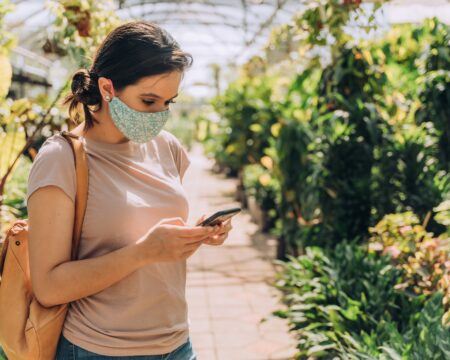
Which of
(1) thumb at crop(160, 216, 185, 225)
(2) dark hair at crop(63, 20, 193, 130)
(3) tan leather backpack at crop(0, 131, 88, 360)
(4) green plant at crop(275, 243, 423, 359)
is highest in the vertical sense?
(2) dark hair at crop(63, 20, 193, 130)

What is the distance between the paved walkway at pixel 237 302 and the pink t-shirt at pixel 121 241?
2.10 meters

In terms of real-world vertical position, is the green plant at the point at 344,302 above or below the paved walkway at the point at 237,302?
above

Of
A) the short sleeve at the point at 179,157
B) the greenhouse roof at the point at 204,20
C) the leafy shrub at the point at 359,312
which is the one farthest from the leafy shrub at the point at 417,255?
the greenhouse roof at the point at 204,20

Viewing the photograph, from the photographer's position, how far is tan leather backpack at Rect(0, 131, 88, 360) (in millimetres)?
1230

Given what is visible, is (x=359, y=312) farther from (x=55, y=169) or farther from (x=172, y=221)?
(x=55, y=169)

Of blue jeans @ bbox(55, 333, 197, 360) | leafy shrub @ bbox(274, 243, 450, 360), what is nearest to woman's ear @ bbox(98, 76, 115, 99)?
blue jeans @ bbox(55, 333, 197, 360)

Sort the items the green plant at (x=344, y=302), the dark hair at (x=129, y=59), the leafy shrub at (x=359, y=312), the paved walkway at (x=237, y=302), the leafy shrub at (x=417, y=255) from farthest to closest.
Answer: the paved walkway at (x=237, y=302) → the leafy shrub at (x=417, y=255) → the green plant at (x=344, y=302) → the leafy shrub at (x=359, y=312) → the dark hair at (x=129, y=59)

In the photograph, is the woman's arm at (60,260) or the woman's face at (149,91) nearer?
the woman's arm at (60,260)

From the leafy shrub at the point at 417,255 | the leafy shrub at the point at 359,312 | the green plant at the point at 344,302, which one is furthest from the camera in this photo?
the leafy shrub at the point at 417,255

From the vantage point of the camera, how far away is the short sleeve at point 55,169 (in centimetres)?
117

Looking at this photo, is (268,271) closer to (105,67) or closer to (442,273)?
(442,273)

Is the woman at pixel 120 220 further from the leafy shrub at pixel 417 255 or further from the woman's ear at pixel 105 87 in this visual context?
the leafy shrub at pixel 417 255

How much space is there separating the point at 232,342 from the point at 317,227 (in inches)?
48.6

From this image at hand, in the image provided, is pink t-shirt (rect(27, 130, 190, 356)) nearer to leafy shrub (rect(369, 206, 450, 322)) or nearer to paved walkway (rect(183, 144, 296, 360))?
leafy shrub (rect(369, 206, 450, 322))
